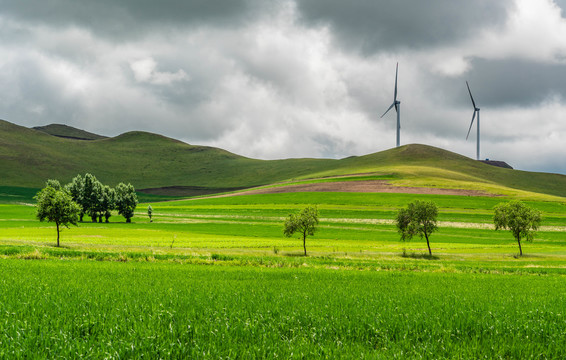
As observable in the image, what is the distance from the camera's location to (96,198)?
103438 mm

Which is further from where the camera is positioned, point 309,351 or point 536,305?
point 536,305

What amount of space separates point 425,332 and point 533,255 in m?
58.6

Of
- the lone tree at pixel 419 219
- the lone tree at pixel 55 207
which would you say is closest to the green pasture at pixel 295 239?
the lone tree at pixel 419 219

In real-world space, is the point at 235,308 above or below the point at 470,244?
above

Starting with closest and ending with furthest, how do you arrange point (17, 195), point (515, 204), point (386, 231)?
1. point (515, 204)
2. point (386, 231)
3. point (17, 195)

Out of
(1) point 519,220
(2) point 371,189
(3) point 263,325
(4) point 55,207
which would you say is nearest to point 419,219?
(1) point 519,220

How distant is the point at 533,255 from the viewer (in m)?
55.9

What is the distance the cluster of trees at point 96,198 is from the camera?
10219 centimetres

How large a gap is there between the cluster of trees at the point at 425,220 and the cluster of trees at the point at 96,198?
6599cm

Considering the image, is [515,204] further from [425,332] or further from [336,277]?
[425,332]

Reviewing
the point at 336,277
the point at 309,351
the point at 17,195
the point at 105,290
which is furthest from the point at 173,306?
the point at 17,195

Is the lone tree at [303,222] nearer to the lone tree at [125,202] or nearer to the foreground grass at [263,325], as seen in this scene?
the foreground grass at [263,325]

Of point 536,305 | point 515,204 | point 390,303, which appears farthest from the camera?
point 515,204

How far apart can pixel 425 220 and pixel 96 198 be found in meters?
89.2
